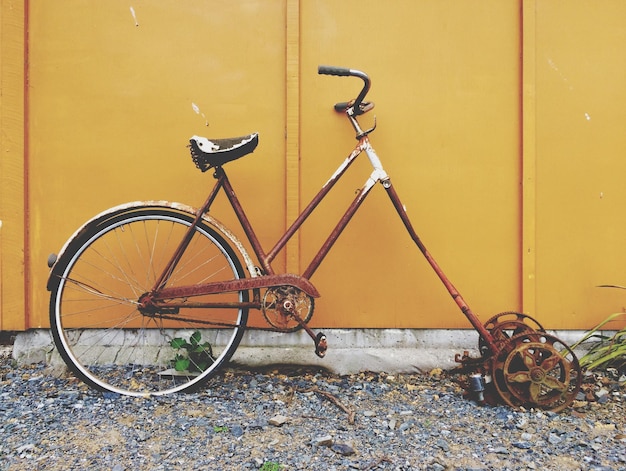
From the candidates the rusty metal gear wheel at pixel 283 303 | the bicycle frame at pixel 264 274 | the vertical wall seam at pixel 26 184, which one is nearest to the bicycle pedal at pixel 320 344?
the rusty metal gear wheel at pixel 283 303

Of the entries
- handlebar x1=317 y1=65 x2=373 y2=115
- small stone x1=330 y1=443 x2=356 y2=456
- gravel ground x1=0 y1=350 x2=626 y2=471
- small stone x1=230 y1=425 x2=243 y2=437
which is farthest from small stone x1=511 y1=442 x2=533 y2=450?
handlebar x1=317 y1=65 x2=373 y2=115

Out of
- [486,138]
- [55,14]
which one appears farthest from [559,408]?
[55,14]

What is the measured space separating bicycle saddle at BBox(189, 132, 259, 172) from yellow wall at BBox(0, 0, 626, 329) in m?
0.47

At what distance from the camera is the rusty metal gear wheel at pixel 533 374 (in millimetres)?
2287

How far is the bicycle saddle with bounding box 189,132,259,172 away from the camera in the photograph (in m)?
2.31

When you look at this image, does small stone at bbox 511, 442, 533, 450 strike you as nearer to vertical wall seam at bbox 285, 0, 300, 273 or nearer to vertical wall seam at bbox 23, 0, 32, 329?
vertical wall seam at bbox 285, 0, 300, 273

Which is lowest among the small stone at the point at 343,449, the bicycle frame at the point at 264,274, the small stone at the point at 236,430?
the small stone at the point at 343,449

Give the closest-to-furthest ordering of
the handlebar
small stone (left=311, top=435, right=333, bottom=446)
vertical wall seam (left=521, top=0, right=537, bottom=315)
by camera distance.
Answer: small stone (left=311, top=435, right=333, bottom=446)
the handlebar
vertical wall seam (left=521, top=0, right=537, bottom=315)

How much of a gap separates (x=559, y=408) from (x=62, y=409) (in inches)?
99.5

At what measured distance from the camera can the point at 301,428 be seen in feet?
6.95

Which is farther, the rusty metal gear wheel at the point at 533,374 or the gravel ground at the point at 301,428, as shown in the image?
the rusty metal gear wheel at the point at 533,374

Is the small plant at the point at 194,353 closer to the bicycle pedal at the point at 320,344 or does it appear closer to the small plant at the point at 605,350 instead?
the bicycle pedal at the point at 320,344

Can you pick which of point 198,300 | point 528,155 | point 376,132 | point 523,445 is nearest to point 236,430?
point 198,300

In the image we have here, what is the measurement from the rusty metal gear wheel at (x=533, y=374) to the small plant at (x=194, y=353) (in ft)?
5.21
